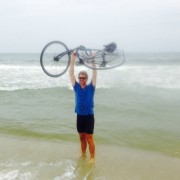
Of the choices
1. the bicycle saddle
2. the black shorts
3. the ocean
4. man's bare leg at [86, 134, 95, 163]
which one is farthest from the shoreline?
the bicycle saddle

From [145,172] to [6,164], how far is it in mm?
2419

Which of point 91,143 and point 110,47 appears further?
point 91,143

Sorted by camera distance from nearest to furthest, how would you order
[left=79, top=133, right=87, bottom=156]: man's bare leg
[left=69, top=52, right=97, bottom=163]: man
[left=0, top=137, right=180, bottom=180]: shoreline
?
[left=0, top=137, right=180, bottom=180]: shoreline
[left=69, top=52, right=97, bottom=163]: man
[left=79, top=133, right=87, bottom=156]: man's bare leg

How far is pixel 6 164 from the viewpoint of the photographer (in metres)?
5.83

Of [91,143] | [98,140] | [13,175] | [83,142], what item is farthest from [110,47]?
[98,140]

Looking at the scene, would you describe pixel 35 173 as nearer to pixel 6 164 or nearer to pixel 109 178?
pixel 6 164

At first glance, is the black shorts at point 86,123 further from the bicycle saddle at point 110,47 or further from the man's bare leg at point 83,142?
the bicycle saddle at point 110,47

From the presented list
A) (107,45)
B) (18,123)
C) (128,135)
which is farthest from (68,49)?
(18,123)

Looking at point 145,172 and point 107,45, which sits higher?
point 107,45

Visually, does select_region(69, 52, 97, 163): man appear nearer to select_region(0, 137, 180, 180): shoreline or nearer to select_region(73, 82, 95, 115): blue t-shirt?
select_region(73, 82, 95, 115): blue t-shirt

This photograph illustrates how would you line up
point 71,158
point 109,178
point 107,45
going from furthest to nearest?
1. point 71,158
2. point 107,45
3. point 109,178

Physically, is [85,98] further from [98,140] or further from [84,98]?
[98,140]

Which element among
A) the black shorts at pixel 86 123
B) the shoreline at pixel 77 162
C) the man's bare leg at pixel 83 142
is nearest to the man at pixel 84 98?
the black shorts at pixel 86 123

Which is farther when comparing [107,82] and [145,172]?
[107,82]
